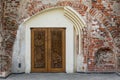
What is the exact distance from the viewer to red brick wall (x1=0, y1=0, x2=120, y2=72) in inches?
448

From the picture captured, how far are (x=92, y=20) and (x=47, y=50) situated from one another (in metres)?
1.85

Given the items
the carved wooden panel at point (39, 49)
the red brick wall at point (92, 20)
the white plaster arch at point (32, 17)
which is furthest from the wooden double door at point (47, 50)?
the red brick wall at point (92, 20)

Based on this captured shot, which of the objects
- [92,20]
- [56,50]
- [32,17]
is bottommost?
[56,50]

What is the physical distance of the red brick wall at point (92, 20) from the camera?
1138 cm

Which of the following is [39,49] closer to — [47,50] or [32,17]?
[47,50]

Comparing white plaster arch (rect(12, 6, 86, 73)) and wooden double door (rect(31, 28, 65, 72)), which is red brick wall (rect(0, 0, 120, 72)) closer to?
white plaster arch (rect(12, 6, 86, 73))

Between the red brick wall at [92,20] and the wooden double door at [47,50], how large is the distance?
0.75 metres

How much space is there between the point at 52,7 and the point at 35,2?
600 millimetres

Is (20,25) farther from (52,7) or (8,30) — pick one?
(52,7)

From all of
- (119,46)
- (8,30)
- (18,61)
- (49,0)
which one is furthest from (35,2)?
(119,46)

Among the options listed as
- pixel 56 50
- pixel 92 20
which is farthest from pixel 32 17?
pixel 92 20

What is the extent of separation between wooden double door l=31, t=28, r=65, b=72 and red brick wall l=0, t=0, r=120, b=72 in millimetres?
750

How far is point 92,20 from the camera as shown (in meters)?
11.4

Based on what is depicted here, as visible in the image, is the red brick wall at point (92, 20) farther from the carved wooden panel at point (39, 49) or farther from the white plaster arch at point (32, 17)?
the carved wooden panel at point (39, 49)
